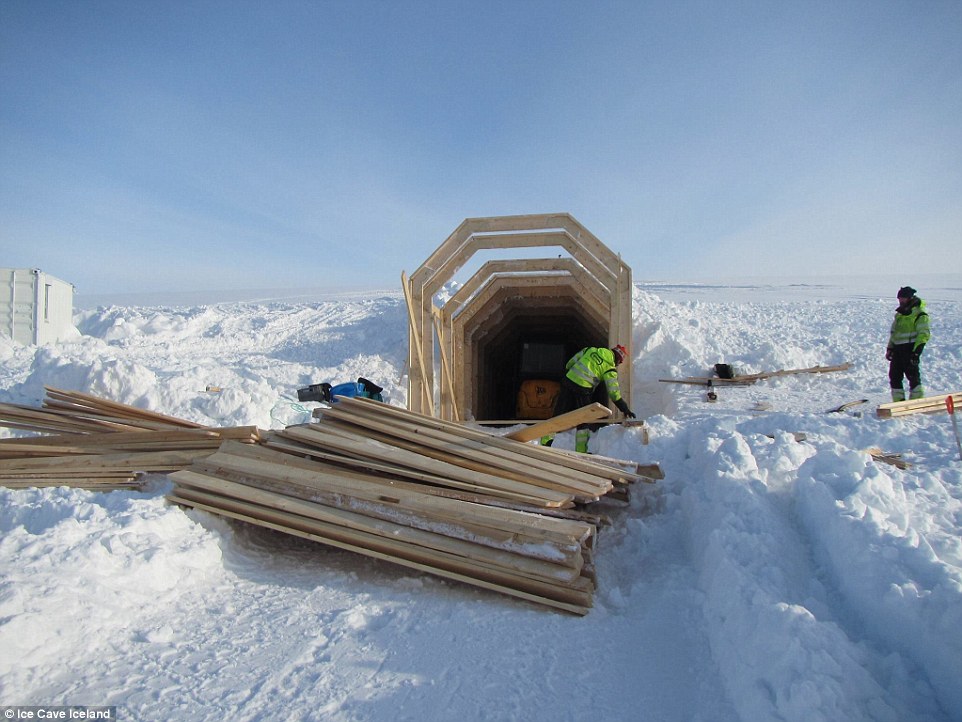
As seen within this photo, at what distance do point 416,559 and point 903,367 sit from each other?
27.0 feet

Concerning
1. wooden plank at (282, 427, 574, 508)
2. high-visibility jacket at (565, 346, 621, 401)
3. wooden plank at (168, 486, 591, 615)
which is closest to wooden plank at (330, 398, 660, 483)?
wooden plank at (282, 427, 574, 508)

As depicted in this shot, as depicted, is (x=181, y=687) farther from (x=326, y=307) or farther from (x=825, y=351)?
(x=326, y=307)

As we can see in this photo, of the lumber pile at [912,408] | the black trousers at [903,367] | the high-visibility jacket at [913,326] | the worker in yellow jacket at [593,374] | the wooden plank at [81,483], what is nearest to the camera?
the wooden plank at [81,483]

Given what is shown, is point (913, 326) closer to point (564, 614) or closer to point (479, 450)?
point (479, 450)

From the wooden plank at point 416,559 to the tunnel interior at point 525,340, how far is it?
8.08 m

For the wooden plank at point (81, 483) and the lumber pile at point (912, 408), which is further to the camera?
the lumber pile at point (912, 408)

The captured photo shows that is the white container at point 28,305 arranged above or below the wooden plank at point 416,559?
above

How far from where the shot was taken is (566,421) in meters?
4.51

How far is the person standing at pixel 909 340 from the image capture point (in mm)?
8117

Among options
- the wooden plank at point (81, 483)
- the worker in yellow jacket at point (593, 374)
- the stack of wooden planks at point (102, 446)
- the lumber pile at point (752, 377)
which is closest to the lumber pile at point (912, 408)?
the worker in yellow jacket at point (593, 374)

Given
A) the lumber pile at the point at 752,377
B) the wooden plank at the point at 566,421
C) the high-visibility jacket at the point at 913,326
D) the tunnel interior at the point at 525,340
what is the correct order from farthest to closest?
the tunnel interior at the point at 525,340
the lumber pile at the point at 752,377
the high-visibility jacket at the point at 913,326
the wooden plank at the point at 566,421

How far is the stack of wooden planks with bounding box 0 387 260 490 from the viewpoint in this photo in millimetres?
5211

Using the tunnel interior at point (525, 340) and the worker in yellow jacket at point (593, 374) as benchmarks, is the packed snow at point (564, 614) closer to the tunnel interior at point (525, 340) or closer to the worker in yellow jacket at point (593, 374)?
the worker in yellow jacket at point (593, 374)

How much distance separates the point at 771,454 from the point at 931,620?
107 inches
